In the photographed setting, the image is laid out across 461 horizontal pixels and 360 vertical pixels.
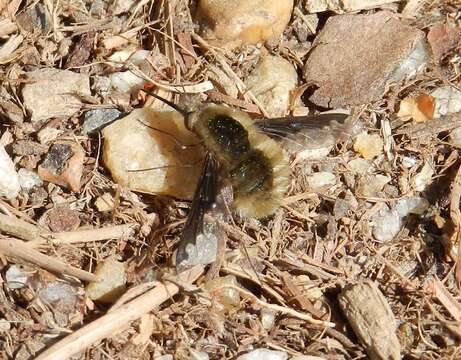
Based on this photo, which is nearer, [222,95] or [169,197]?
[169,197]

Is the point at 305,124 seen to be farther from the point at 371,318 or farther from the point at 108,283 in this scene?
the point at 108,283

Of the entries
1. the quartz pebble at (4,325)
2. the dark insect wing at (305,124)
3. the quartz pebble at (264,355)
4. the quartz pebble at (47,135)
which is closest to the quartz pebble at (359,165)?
the dark insect wing at (305,124)

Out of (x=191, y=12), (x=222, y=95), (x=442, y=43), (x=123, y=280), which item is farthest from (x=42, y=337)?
(x=442, y=43)

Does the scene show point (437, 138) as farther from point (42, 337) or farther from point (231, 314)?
point (42, 337)

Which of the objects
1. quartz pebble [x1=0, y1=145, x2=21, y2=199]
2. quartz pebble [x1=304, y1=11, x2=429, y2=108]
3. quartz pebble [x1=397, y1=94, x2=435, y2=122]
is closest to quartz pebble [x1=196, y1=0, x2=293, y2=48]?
quartz pebble [x1=304, y1=11, x2=429, y2=108]

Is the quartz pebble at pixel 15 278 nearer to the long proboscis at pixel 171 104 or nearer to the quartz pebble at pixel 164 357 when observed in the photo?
the quartz pebble at pixel 164 357

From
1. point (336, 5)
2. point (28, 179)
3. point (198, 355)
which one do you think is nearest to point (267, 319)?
point (198, 355)
